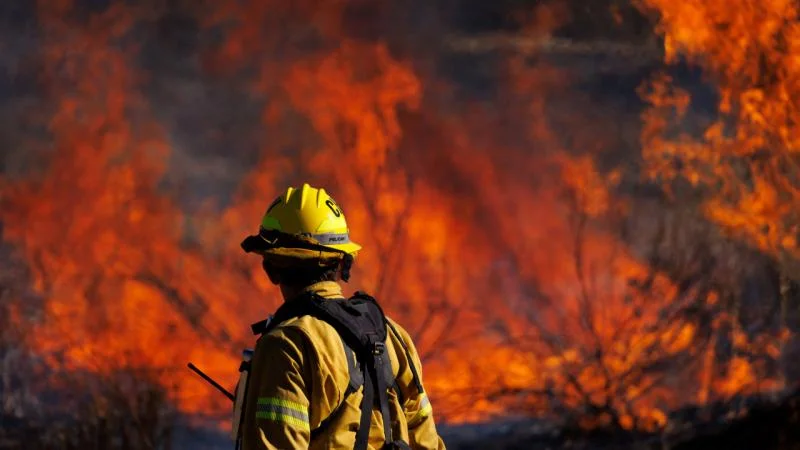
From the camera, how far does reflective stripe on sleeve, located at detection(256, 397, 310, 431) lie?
2.84 meters

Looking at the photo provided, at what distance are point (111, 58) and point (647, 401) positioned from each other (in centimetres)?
671

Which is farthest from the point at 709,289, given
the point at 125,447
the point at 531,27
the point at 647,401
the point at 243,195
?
the point at 125,447

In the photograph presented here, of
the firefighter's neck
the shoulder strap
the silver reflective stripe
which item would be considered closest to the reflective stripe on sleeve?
the shoulder strap

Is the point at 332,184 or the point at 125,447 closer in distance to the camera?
the point at 125,447

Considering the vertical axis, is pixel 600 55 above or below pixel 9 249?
above

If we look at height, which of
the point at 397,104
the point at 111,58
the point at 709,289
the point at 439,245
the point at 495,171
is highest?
the point at 111,58

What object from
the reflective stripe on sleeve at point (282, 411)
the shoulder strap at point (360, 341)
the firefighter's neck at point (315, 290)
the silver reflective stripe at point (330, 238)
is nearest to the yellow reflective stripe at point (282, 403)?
the reflective stripe on sleeve at point (282, 411)

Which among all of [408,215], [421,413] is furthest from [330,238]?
[408,215]

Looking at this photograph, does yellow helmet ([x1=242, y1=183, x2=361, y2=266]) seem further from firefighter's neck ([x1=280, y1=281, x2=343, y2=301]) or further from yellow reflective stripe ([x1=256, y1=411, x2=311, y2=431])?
yellow reflective stripe ([x1=256, y1=411, x2=311, y2=431])

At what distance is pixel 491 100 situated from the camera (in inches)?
472

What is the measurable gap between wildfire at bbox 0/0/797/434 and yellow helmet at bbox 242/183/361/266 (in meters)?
8.21

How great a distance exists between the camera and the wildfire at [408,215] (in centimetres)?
1134

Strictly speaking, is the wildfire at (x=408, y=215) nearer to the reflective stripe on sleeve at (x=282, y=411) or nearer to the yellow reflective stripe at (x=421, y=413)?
the yellow reflective stripe at (x=421, y=413)

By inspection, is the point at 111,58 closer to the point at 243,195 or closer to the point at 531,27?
the point at 243,195
